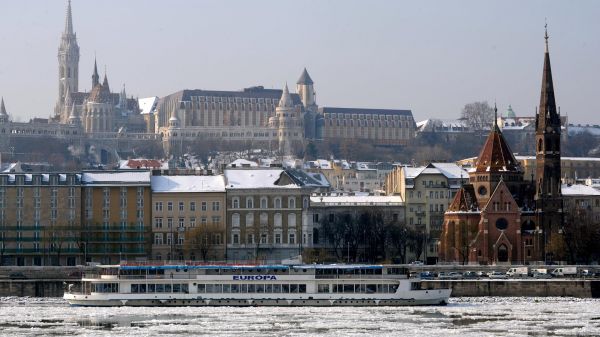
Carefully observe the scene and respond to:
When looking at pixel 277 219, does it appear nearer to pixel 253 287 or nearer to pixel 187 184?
pixel 187 184

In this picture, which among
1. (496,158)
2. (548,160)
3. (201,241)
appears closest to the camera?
(201,241)

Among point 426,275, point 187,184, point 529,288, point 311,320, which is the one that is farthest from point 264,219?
point 311,320

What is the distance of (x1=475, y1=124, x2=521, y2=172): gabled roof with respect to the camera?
125938mm

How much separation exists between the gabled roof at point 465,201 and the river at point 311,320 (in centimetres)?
3246

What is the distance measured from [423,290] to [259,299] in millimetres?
7543

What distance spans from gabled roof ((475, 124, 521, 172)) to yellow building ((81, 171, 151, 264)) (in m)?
21.8

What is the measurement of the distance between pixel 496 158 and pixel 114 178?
80.8 ft

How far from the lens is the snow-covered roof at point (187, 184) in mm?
122750

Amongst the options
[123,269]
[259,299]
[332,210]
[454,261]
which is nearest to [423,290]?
[259,299]

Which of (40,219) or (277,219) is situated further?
(277,219)

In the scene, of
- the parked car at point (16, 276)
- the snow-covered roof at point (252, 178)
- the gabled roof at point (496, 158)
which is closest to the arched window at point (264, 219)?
the snow-covered roof at point (252, 178)

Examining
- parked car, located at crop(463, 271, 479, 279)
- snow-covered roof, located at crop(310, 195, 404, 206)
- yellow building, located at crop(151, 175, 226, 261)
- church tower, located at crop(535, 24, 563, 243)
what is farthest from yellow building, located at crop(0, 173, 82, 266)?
church tower, located at crop(535, 24, 563, 243)

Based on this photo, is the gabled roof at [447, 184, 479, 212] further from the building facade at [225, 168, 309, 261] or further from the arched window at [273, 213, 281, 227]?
the arched window at [273, 213, 281, 227]

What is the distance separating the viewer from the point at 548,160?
405 ft
